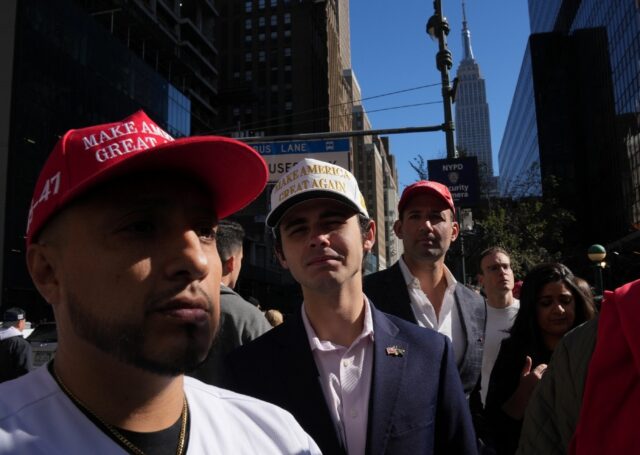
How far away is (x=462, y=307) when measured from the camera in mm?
3943

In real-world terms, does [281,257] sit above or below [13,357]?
above

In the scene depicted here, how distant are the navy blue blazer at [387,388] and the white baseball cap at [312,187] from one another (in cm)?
53

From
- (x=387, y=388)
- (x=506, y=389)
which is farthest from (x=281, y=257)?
(x=506, y=389)

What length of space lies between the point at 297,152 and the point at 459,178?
11.6 ft

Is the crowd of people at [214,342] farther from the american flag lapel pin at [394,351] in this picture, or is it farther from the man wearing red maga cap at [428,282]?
the man wearing red maga cap at [428,282]

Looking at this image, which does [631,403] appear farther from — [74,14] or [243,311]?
[74,14]

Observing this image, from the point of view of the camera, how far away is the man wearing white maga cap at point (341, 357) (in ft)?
7.42

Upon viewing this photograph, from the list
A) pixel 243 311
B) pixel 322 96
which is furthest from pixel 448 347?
pixel 322 96

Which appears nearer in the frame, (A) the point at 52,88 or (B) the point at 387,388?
(B) the point at 387,388

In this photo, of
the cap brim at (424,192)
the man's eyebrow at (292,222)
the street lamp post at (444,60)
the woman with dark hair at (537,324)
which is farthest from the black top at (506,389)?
the street lamp post at (444,60)

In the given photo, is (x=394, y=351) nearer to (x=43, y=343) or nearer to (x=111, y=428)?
(x=111, y=428)

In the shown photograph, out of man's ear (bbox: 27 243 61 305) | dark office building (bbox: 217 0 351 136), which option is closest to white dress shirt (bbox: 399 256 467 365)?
man's ear (bbox: 27 243 61 305)

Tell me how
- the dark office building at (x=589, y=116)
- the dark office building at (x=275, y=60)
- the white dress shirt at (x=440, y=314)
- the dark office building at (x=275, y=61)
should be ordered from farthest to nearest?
the dark office building at (x=275, y=60), the dark office building at (x=275, y=61), the dark office building at (x=589, y=116), the white dress shirt at (x=440, y=314)

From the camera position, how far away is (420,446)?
2.25 metres
